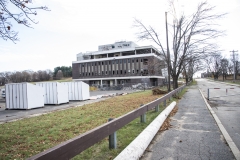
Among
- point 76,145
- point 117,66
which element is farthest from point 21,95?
point 117,66

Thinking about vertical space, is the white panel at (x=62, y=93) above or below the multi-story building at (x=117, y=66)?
below

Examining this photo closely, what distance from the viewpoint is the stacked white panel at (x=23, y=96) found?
43.8ft

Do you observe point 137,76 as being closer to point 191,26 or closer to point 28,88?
point 191,26

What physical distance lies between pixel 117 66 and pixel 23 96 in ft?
147

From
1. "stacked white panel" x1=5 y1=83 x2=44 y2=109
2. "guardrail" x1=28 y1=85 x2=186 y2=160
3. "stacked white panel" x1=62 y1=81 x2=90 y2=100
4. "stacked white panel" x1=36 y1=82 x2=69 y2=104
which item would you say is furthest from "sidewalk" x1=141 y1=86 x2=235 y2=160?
"stacked white panel" x1=62 y1=81 x2=90 y2=100

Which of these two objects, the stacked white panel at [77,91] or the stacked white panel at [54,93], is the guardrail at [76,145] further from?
the stacked white panel at [77,91]

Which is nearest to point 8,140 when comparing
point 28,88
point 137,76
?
point 28,88

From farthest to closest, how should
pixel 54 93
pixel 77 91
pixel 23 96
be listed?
1. pixel 77 91
2. pixel 54 93
3. pixel 23 96

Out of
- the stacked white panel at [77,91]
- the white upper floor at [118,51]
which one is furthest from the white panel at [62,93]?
the white upper floor at [118,51]

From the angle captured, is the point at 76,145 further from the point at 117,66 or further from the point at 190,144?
the point at 117,66

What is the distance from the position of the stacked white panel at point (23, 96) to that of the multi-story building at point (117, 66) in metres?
37.8

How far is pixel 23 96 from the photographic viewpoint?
44.3ft

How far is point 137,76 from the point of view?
5344cm

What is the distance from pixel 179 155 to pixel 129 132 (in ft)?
6.58
